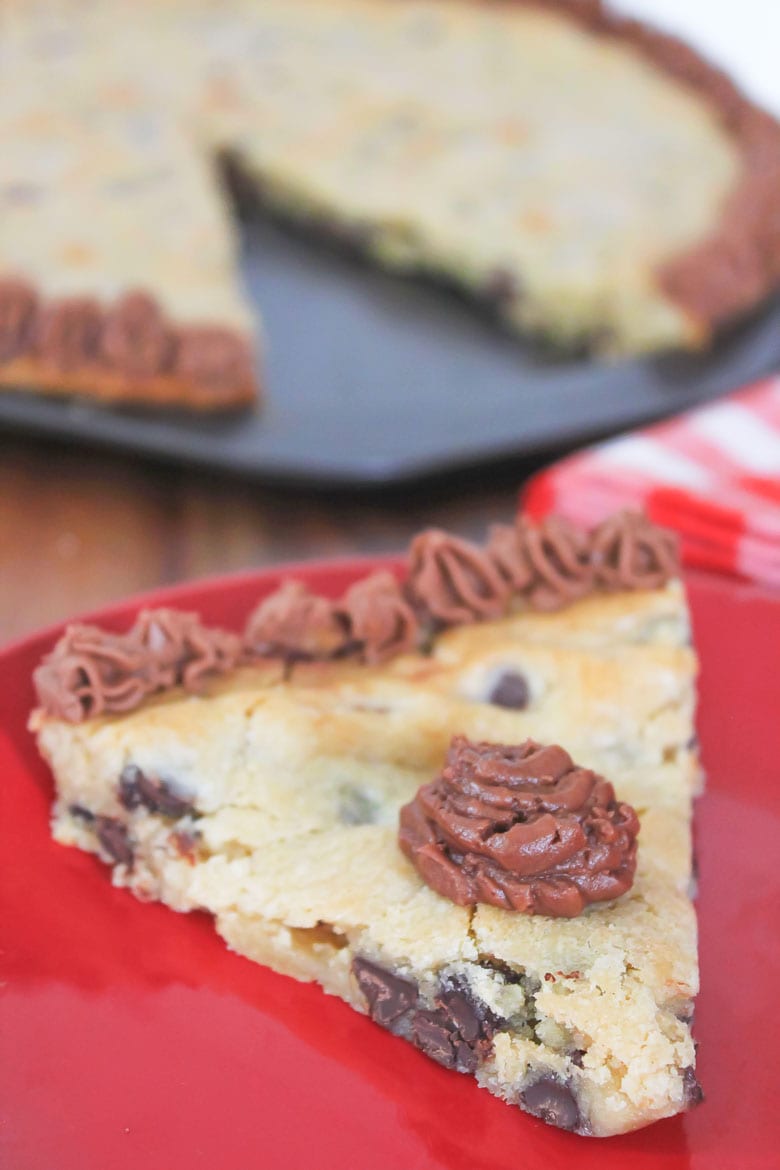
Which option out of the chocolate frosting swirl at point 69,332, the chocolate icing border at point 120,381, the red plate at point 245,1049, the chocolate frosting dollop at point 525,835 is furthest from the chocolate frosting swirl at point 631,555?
the chocolate frosting swirl at point 69,332

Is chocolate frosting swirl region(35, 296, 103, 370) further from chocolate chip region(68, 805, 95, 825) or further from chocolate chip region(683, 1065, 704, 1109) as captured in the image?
chocolate chip region(683, 1065, 704, 1109)

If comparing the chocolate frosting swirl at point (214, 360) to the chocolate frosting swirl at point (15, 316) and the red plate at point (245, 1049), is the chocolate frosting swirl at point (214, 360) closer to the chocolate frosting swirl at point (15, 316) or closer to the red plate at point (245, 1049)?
the chocolate frosting swirl at point (15, 316)

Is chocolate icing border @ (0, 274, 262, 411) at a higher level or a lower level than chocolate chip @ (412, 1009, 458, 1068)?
higher

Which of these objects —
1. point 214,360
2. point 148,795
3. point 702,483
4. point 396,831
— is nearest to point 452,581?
point 396,831

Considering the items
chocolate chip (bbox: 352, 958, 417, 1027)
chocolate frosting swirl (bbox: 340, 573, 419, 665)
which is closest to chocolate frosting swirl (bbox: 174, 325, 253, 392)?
chocolate frosting swirl (bbox: 340, 573, 419, 665)

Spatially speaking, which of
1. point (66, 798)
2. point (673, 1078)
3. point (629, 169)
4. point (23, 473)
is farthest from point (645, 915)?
point (629, 169)

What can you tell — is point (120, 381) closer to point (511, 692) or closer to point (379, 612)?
point (379, 612)
